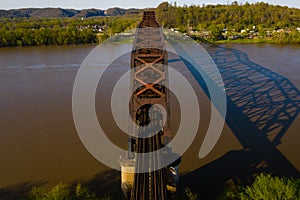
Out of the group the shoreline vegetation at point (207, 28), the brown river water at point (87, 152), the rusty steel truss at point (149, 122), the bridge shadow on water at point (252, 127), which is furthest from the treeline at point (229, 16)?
the rusty steel truss at point (149, 122)

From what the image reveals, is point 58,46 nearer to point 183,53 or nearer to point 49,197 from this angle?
point 183,53

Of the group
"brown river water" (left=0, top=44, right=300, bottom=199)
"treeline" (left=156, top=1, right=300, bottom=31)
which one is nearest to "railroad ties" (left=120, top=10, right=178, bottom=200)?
"brown river water" (left=0, top=44, right=300, bottom=199)

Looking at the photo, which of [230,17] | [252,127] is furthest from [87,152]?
[230,17]

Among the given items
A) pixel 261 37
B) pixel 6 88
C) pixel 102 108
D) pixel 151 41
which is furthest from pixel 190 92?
pixel 261 37

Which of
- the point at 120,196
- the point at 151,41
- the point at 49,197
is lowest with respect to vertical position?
the point at 120,196

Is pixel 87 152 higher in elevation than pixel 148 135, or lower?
lower

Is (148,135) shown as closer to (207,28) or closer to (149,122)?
(149,122)

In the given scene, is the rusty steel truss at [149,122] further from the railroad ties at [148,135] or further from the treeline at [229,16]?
Answer: the treeline at [229,16]

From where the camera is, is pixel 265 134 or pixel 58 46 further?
pixel 58 46
